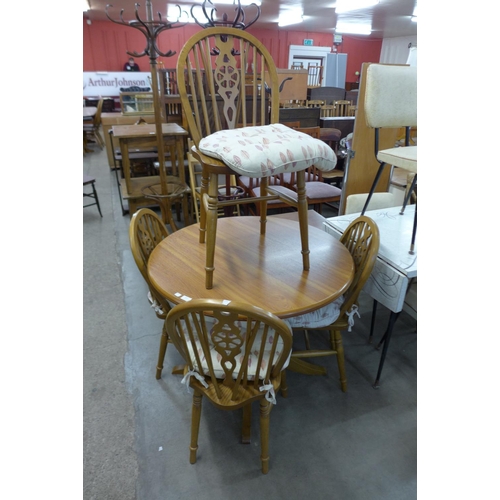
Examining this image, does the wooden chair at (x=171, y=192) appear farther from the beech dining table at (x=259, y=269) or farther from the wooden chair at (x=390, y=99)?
the wooden chair at (x=390, y=99)

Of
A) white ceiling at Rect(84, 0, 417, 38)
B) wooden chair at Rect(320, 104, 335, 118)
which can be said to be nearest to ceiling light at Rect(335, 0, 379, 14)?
white ceiling at Rect(84, 0, 417, 38)

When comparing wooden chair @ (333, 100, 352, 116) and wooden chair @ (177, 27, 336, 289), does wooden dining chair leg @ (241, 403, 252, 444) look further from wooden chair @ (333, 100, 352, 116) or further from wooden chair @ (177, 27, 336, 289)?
wooden chair @ (333, 100, 352, 116)

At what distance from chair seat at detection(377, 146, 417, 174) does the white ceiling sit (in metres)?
5.80

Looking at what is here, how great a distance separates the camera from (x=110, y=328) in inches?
87.0

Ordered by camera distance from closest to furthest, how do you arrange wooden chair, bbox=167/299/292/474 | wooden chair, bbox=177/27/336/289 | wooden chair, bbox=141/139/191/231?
1. wooden chair, bbox=167/299/292/474
2. wooden chair, bbox=177/27/336/289
3. wooden chair, bbox=141/139/191/231

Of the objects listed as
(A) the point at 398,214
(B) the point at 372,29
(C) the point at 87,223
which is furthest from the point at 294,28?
(A) the point at 398,214

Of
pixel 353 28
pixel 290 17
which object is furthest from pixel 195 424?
pixel 353 28

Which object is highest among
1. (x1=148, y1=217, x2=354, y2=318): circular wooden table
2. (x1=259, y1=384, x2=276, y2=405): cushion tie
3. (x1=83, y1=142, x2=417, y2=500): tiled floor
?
(x1=148, y1=217, x2=354, y2=318): circular wooden table

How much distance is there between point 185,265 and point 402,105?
1.33 m

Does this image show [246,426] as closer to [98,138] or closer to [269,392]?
[269,392]

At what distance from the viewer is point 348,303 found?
152cm

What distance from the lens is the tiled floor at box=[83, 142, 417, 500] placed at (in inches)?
52.9

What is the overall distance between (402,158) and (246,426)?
52.9 inches
